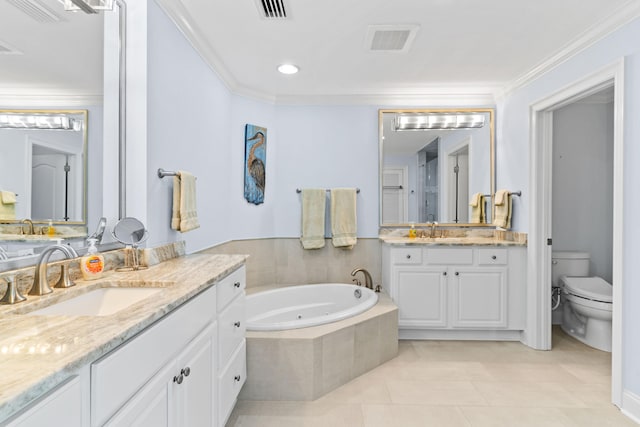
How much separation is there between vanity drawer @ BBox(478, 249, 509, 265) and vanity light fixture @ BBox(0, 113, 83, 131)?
301cm

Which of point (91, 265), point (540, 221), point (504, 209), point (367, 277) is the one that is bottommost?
point (367, 277)

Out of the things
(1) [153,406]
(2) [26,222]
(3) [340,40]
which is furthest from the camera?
(3) [340,40]

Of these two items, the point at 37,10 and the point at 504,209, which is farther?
the point at 504,209

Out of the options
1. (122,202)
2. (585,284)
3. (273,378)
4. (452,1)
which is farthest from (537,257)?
(122,202)

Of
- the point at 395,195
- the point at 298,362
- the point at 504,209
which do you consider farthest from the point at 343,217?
the point at 298,362

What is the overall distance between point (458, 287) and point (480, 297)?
0.69 feet

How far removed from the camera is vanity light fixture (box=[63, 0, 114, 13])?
54.0 inches

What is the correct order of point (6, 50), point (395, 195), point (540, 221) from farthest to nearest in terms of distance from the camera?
point (395, 195) < point (540, 221) < point (6, 50)

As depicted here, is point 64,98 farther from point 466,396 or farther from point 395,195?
point 395,195

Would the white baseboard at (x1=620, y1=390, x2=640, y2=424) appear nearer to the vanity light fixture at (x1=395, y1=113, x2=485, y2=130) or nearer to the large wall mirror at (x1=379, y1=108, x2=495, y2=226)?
the large wall mirror at (x1=379, y1=108, x2=495, y2=226)

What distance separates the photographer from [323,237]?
11.5 ft

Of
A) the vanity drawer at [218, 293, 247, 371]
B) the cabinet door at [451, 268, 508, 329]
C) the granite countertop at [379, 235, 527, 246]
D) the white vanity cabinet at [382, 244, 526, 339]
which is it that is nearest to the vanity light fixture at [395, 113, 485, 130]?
the granite countertop at [379, 235, 527, 246]

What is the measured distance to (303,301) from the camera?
3318mm

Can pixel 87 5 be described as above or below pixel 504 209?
above
